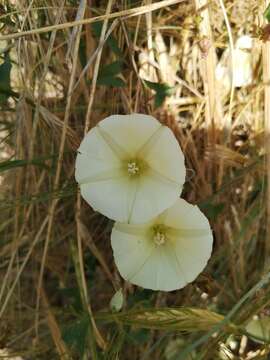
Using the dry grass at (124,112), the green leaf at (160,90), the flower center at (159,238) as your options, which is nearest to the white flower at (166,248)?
the flower center at (159,238)

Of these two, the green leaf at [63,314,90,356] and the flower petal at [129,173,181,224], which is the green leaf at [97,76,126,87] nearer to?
the flower petal at [129,173,181,224]

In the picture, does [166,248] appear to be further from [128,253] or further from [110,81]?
[110,81]

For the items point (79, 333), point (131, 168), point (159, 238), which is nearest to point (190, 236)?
point (159, 238)

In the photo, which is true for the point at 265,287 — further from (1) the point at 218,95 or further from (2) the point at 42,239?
(2) the point at 42,239

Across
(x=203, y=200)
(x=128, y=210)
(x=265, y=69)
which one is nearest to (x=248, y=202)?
Result: (x=203, y=200)

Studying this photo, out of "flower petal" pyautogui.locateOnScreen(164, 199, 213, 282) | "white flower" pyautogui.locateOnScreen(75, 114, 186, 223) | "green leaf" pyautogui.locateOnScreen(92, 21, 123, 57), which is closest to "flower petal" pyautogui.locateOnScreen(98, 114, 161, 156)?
"white flower" pyautogui.locateOnScreen(75, 114, 186, 223)

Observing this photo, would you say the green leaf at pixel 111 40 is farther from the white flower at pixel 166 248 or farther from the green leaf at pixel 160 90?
the white flower at pixel 166 248

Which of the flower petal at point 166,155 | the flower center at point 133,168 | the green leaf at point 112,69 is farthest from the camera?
the green leaf at point 112,69
